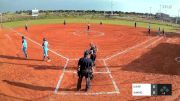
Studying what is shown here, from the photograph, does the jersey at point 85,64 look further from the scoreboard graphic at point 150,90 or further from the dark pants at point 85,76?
the scoreboard graphic at point 150,90

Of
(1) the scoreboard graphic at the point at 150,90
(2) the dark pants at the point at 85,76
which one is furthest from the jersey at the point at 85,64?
(1) the scoreboard graphic at the point at 150,90

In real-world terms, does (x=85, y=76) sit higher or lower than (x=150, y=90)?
higher

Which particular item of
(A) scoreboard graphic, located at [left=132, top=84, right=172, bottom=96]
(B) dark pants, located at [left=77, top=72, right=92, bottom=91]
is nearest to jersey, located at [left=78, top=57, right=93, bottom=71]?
(B) dark pants, located at [left=77, top=72, right=92, bottom=91]

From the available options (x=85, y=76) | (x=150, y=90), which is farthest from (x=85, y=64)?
(x=150, y=90)

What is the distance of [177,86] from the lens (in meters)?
18.4

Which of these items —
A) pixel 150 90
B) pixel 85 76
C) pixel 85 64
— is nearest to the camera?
pixel 150 90

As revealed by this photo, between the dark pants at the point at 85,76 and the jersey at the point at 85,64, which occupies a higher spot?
the jersey at the point at 85,64

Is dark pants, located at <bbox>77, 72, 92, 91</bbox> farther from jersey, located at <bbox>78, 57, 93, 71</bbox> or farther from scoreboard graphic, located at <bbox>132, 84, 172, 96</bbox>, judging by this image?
scoreboard graphic, located at <bbox>132, 84, 172, 96</bbox>

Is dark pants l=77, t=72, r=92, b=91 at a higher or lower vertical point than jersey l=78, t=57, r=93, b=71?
lower

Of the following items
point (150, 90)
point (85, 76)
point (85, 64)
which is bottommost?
point (150, 90)

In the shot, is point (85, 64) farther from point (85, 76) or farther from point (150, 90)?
point (150, 90)

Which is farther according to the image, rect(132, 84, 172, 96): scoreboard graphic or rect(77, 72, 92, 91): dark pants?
rect(77, 72, 92, 91): dark pants

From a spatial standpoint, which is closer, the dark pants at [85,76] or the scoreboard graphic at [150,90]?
the scoreboard graphic at [150,90]

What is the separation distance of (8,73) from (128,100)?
805 centimetres
